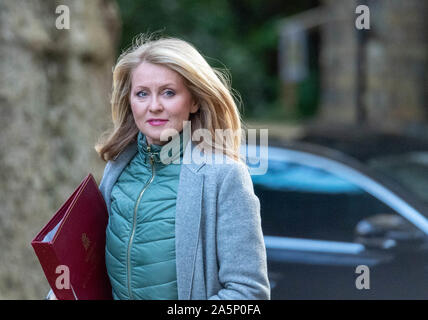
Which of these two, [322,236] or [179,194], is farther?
[322,236]

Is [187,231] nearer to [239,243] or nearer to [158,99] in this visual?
[239,243]

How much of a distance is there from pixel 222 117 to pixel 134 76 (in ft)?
0.88

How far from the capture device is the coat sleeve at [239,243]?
5.31 ft

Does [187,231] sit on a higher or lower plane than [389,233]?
lower

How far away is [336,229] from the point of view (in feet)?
11.6

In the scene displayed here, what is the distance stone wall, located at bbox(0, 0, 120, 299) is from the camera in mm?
4113

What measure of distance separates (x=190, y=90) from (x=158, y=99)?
94mm

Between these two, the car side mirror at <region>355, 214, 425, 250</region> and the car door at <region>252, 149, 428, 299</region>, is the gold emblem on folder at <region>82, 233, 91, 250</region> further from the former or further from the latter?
the car side mirror at <region>355, 214, 425, 250</region>

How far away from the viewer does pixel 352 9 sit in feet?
37.9

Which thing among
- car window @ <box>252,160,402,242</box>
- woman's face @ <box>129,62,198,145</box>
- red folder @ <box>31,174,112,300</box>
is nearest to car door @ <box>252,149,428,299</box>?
car window @ <box>252,160,402,242</box>

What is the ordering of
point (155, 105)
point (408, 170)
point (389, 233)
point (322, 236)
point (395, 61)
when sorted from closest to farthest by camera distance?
point (155, 105) → point (389, 233) → point (322, 236) → point (408, 170) → point (395, 61)

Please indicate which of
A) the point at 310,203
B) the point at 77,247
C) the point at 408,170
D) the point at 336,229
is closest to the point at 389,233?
the point at 336,229

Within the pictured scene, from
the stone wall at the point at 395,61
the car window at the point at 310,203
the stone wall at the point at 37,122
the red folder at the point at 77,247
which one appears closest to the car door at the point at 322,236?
the car window at the point at 310,203

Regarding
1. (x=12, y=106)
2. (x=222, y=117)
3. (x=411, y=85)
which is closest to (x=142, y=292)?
(x=222, y=117)
